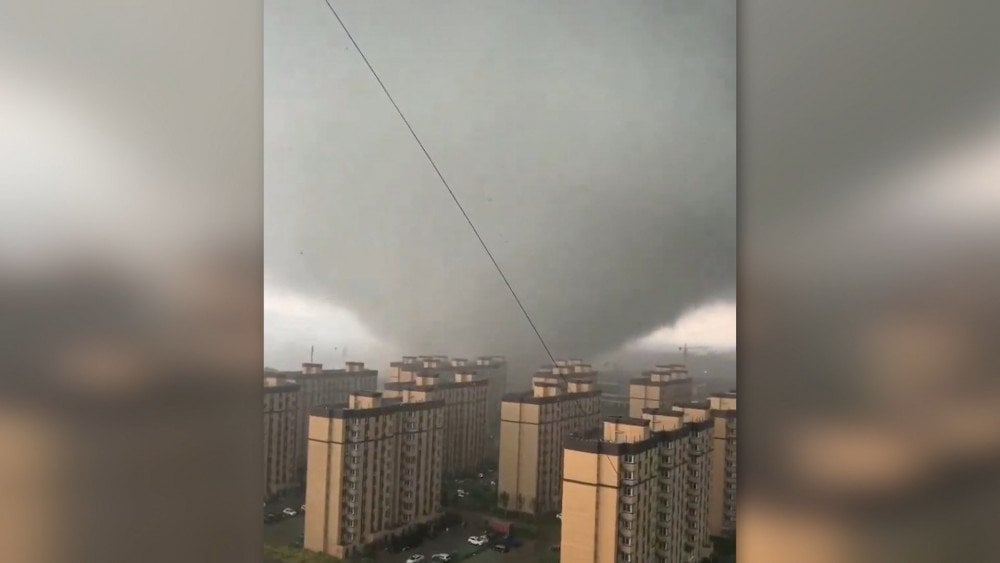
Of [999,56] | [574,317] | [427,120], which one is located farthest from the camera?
[427,120]

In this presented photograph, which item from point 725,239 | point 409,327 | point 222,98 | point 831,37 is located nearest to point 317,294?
point 409,327

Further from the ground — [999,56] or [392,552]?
[999,56]

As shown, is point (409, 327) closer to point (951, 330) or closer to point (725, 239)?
point (725, 239)

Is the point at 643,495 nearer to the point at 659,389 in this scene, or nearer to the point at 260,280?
the point at 659,389

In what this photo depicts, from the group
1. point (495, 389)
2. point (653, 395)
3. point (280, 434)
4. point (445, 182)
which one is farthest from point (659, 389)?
point (280, 434)

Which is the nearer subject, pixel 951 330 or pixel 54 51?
pixel 951 330

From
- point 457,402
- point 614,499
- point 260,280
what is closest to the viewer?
point 614,499
